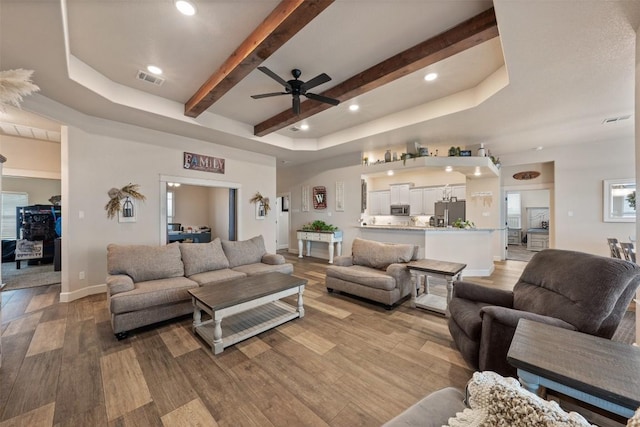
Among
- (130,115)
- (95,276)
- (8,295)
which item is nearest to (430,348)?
(95,276)

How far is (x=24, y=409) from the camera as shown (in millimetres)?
1642

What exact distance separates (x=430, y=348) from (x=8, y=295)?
19.9ft

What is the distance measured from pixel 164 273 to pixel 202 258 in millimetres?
507

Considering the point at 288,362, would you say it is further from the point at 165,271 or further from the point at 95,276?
the point at 95,276

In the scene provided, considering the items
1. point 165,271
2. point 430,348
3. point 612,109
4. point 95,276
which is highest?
point 612,109

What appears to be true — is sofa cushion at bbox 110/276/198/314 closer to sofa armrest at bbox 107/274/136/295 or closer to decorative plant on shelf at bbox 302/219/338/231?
sofa armrest at bbox 107/274/136/295

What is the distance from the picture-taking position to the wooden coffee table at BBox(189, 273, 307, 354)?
2.32 m

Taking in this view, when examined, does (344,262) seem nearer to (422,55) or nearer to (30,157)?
(422,55)

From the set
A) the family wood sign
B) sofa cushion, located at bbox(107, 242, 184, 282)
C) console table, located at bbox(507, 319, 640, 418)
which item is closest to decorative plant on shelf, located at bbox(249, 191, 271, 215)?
the family wood sign

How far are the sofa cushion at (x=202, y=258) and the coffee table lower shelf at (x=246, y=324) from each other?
2.84ft

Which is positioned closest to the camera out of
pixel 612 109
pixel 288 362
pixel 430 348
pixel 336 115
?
pixel 288 362

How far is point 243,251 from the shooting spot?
409cm

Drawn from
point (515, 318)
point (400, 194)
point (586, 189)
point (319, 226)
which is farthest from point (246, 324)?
point (586, 189)

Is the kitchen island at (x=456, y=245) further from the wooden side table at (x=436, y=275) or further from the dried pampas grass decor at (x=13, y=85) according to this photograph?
the dried pampas grass decor at (x=13, y=85)
